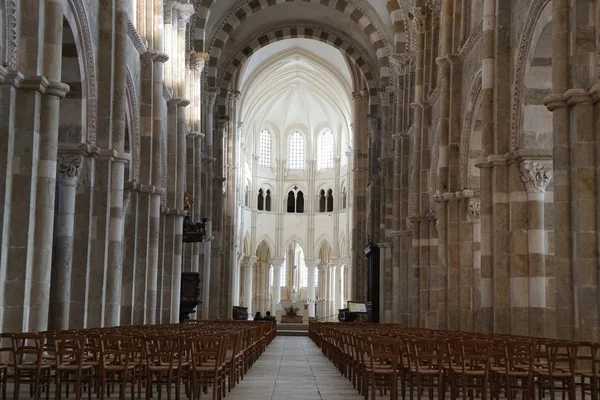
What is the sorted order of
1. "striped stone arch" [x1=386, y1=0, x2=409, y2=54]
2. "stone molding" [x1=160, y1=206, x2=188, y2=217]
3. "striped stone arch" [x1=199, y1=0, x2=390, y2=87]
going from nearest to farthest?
"stone molding" [x1=160, y1=206, x2=188, y2=217], "striped stone arch" [x1=386, y1=0, x2=409, y2=54], "striped stone arch" [x1=199, y1=0, x2=390, y2=87]

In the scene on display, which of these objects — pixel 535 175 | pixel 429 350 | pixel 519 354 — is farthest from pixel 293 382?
Result: pixel 535 175

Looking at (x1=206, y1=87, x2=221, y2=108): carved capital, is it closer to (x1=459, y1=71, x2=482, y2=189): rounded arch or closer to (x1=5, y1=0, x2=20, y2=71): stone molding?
(x1=459, y1=71, x2=482, y2=189): rounded arch

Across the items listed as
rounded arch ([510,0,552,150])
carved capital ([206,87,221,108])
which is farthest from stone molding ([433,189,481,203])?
carved capital ([206,87,221,108])

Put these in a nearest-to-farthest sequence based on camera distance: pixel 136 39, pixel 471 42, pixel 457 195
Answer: pixel 471 42 → pixel 136 39 → pixel 457 195

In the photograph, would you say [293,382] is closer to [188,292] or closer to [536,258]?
[536,258]

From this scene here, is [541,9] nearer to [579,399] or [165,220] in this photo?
[579,399]

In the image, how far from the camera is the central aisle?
1345 centimetres

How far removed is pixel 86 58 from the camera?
839 inches

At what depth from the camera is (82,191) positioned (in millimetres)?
21625

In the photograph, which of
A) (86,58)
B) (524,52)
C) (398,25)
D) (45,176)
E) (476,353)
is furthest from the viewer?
(398,25)

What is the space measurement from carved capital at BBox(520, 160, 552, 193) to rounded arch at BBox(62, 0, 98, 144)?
1073cm

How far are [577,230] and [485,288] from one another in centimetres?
692

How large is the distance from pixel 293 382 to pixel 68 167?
27.6 feet

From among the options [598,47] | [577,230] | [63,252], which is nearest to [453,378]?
[577,230]
